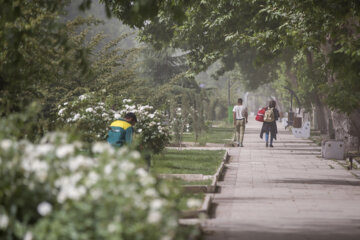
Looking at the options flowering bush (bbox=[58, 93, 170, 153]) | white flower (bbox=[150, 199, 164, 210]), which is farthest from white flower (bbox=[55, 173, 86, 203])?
flowering bush (bbox=[58, 93, 170, 153])

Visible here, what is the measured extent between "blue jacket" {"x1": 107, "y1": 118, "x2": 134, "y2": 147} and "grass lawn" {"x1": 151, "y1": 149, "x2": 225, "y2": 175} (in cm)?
288

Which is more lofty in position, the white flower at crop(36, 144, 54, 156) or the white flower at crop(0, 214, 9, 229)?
the white flower at crop(36, 144, 54, 156)

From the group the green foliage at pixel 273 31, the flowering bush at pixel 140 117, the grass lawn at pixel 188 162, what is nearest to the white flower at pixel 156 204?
the green foliage at pixel 273 31

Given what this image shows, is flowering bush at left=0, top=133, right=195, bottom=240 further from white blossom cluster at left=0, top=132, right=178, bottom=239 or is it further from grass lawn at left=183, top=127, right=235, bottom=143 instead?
grass lawn at left=183, top=127, right=235, bottom=143

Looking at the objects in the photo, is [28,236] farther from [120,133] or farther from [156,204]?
[120,133]

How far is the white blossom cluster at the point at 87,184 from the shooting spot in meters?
5.00

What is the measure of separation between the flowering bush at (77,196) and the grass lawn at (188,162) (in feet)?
35.7

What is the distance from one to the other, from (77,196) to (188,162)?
15.2 m

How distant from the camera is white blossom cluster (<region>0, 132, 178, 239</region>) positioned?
16.4 feet

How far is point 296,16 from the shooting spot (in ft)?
66.8

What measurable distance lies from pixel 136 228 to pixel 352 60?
932 cm

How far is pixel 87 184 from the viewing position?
16.9 feet

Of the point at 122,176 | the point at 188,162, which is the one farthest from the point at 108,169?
the point at 188,162

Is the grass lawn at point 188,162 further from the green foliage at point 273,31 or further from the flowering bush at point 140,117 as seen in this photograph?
the green foliage at point 273,31
